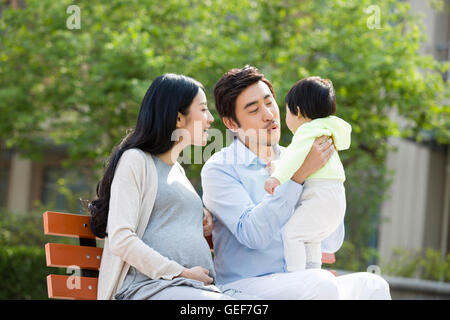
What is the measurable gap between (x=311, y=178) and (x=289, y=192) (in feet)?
0.48

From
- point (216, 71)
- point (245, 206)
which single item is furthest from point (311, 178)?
point (216, 71)

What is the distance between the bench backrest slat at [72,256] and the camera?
274cm

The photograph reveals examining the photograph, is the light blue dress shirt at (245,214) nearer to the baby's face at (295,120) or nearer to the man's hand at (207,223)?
the man's hand at (207,223)

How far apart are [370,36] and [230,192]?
652 cm

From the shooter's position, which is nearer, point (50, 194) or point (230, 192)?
point (230, 192)

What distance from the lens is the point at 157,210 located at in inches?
105

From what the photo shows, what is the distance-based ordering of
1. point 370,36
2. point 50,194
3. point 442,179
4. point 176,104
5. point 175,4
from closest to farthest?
point 176,104 → point 370,36 → point 175,4 → point 442,179 → point 50,194

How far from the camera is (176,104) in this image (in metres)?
2.71

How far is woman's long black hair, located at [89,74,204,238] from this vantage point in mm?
2689

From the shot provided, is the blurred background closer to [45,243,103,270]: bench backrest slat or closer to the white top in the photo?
[45,243,103,270]: bench backrest slat

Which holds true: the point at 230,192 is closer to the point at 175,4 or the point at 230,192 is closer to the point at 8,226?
the point at 175,4

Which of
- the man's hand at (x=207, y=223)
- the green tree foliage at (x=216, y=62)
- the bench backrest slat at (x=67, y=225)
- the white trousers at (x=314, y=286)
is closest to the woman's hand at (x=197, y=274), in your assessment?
the white trousers at (x=314, y=286)
